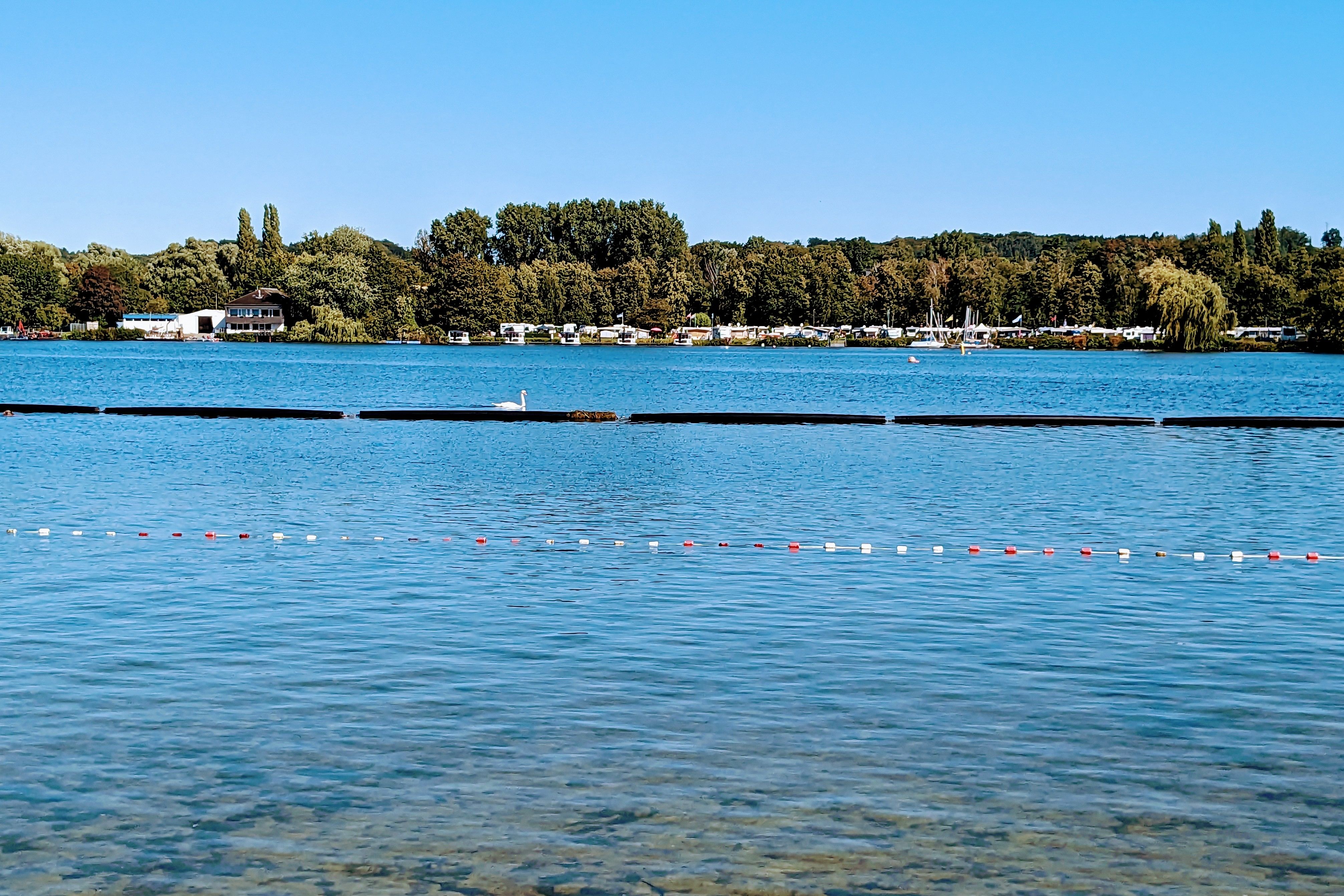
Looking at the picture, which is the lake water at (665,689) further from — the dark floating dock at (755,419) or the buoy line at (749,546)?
the dark floating dock at (755,419)

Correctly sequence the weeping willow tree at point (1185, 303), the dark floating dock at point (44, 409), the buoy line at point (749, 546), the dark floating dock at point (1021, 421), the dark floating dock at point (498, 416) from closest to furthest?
the buoy line at point (749, 546) < the dark floating dock at point (1021, 421) < the dark floating dock at point (498, 416) < the dark floating dock at point (44, 409) < the weeping willow tree at point (1185, 303)

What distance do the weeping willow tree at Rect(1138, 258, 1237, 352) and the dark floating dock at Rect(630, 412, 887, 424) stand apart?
334 ft

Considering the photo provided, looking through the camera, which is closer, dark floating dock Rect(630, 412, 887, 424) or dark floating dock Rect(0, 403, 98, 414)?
dark floating dock Rect(630, 412, 887, 424)

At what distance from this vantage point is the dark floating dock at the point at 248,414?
59.8 meters

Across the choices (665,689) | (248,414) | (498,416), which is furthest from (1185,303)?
(665,689)

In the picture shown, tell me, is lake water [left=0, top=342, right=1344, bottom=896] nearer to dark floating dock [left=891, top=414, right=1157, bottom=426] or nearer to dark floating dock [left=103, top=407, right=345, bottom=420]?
dark floating dock [left=891, top=414, right=1157, bottom=426]

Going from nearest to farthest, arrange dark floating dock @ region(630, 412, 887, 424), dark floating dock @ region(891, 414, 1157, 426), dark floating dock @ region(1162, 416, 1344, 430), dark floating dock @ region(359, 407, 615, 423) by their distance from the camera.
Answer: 1. dark floating dock @ region(891, 414, 1157, 426)
2. dark floating dock @ region(1162, 416, 1344, 430)
3. dark floating dock @ region(630, 412, 887, 424)
4. dark floating dock @ region(359, 407, 615, 423)

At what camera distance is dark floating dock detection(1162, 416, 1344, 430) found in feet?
192

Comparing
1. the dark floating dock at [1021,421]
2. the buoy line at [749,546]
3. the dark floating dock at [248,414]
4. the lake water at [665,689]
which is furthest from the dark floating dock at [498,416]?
the buoy line at [749,546]

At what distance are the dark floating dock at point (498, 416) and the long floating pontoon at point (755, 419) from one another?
1969 millimetres

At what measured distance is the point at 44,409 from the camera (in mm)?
61312

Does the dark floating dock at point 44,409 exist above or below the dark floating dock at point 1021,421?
above

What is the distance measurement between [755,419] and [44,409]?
3281cm

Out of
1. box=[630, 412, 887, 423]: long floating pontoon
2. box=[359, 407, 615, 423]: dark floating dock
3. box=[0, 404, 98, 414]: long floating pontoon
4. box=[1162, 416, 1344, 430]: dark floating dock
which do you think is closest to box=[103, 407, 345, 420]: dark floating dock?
box=[0, 404, 98, 414]: long floating pontoon
